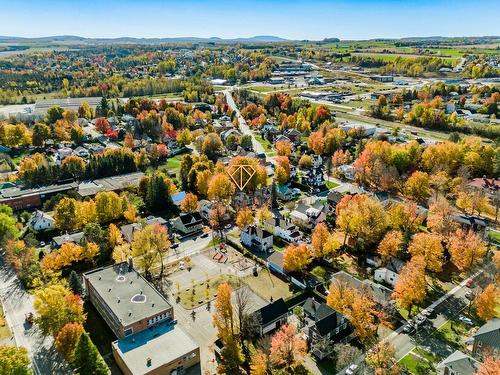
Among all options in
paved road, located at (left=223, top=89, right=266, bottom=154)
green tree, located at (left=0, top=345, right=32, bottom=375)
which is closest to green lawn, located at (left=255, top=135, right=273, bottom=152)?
paved road, located at (left=223, top=89, right=266, bottom=154)

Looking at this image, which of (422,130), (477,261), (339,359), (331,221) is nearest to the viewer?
(339,359)

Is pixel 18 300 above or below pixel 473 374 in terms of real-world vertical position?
below

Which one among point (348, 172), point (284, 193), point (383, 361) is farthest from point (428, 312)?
point (348, 172)

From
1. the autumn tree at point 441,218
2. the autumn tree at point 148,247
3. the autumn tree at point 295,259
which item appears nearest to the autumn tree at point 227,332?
the autumn tree at point 295,259

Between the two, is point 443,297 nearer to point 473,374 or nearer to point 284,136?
point 473,374

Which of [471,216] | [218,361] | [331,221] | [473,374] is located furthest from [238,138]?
[473,374]

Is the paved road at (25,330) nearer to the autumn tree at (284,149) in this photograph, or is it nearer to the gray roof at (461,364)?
the gray roof at (461,364)
